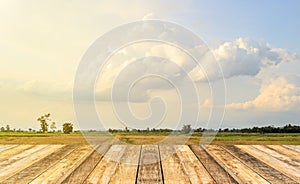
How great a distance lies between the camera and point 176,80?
2.68 metres

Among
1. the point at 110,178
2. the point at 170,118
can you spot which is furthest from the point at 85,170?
the point at 170,118

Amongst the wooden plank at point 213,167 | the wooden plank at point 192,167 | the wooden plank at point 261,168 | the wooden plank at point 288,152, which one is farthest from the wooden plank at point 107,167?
the wooden plank at point 288,152

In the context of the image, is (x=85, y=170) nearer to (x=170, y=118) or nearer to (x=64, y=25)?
(x=170, y=118)

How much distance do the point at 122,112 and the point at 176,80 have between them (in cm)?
47

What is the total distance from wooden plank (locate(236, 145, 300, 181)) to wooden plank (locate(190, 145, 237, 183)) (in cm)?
37

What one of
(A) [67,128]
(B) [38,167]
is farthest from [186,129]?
(A) [67,128]

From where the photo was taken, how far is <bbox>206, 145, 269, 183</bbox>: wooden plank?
194 cm

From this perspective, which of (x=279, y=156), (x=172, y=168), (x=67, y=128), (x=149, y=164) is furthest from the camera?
(x=67, y=128)

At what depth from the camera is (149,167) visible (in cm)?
218

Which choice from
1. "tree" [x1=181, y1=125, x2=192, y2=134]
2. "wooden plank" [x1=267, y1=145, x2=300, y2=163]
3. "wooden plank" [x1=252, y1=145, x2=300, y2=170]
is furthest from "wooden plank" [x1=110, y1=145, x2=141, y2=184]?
"wooden plank" [x1=267, y1=145, x2=300, y2=163]

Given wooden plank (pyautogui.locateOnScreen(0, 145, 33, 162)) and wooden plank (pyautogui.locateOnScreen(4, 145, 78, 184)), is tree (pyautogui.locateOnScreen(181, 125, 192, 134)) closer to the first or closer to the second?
wooden plank (pyautogui.locateOnScreen(4, 145, 78, 184))

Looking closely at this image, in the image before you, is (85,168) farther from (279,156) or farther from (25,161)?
(279,156)

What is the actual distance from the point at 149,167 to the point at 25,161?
0.89m

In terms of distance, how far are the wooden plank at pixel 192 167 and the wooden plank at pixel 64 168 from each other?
0.68 metres
